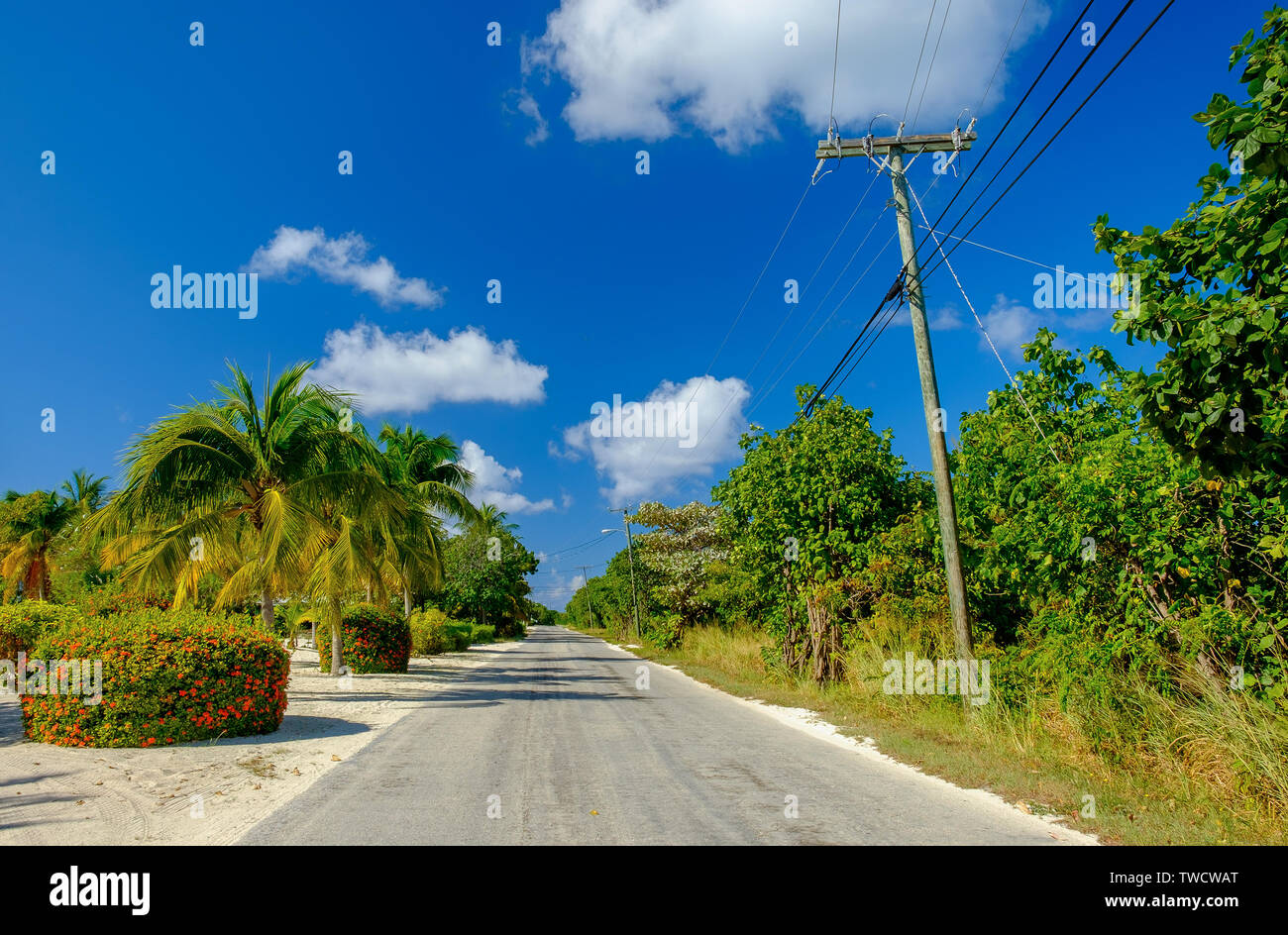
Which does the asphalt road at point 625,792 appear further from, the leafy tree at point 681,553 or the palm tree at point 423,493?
the leafy tree at point 681,553

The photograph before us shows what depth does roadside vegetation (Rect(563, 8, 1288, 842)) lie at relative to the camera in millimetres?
5090

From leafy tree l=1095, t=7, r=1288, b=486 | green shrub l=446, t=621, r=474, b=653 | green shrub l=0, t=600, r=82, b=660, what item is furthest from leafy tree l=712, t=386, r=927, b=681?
green shrub l=446, t=621, r=474, b=653

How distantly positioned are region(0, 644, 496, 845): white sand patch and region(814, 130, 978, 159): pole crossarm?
1218cm

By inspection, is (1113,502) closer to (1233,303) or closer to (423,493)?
(1233,303)

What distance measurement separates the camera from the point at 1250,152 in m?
4.47

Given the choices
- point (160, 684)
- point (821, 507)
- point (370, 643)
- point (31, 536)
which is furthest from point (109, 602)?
point (821, 507)

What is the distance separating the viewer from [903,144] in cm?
1251

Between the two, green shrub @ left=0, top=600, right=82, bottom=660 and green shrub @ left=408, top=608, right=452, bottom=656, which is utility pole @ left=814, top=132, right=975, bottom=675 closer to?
green shrub @ left=0, top=600, right=82, bottom=660

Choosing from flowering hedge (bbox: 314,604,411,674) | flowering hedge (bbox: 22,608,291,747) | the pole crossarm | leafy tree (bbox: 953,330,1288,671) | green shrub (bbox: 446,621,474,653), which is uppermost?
the pole crossarm

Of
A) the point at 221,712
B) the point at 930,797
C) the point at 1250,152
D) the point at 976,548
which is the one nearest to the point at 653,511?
the point at 976,548

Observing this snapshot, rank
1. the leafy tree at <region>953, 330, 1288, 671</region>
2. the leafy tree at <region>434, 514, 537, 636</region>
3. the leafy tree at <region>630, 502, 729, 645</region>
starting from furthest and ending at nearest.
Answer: the leafy tree at <region>434, 514, 537, 636</region>
the leafy tree at <region>630, 502, 729, 645</region>
the leafy tree at <region>953, 330, 1288, 671</region>

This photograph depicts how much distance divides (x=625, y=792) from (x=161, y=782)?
482 cm

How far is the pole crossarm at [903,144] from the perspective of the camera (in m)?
12.5

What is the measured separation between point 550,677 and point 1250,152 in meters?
21.6
